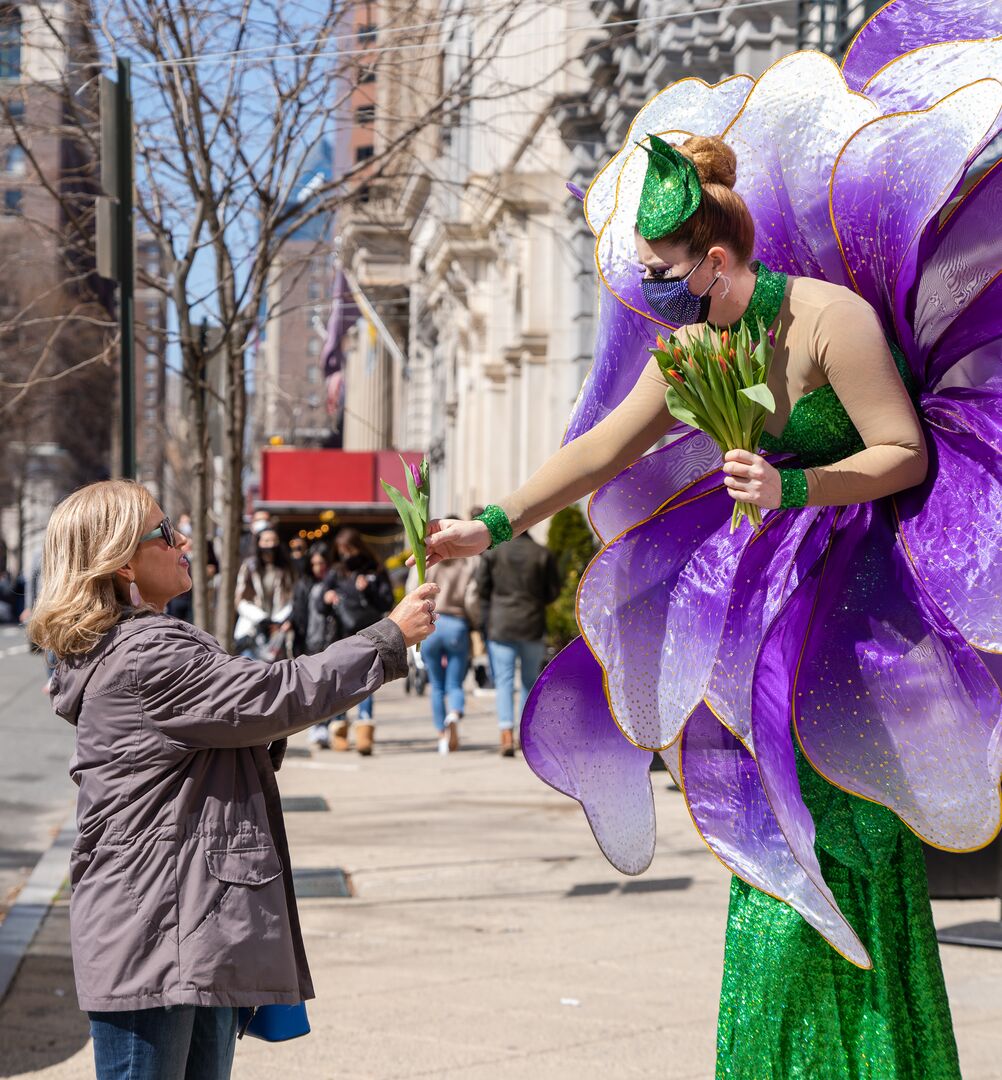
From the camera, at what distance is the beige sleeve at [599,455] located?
329 centimetres

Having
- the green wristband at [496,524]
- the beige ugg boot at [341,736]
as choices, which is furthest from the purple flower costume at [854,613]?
the beige ugg boot at [341,736]

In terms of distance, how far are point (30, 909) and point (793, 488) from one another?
17.2 feet

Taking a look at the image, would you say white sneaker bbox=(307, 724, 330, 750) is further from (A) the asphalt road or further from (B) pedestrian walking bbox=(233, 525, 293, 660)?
(A) the asphalt road

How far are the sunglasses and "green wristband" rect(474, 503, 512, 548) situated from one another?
0.61 m

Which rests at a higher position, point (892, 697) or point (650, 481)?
point (650, 481)

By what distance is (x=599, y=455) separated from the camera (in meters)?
3.31

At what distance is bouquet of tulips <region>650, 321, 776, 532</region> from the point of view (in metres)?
2.71

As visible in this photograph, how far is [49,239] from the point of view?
1000 cm

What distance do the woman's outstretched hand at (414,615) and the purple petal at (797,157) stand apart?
969 millimetres

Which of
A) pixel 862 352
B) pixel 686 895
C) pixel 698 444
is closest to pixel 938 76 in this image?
pixel 862 352

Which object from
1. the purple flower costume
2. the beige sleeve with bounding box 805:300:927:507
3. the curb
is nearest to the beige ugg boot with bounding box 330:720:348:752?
the curb

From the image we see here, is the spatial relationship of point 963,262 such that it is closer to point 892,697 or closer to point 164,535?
point 892,697

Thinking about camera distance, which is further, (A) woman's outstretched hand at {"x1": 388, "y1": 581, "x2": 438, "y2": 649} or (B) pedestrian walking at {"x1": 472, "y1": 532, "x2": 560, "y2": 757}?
(B) pedestrian walking at {"x1": 472, "y1": 532, "x2": 560, "y2": 757}

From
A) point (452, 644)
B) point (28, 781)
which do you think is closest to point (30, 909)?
point (28, 781)
